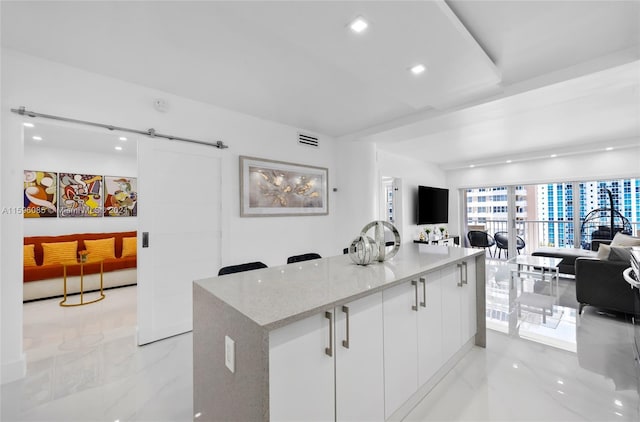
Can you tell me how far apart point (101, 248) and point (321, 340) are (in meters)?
4.76

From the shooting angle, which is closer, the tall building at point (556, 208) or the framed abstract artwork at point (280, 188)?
the framed abstract artwork at point (280, 188)

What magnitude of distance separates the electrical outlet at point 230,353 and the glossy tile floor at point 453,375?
926mm

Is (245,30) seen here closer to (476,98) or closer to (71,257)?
(476,98)

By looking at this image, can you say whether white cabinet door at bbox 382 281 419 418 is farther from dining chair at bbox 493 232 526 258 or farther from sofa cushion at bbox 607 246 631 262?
dining chair at bbox 493 232 526 258

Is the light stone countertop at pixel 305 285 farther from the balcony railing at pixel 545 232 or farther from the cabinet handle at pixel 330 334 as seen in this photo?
the balcony railing at pixel 545 232

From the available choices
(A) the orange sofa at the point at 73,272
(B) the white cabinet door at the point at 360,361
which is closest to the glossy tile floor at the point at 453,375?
(B) the white cabinet door at the point at 360,361

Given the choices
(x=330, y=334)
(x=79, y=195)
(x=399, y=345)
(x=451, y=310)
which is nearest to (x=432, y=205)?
(x=451, y=310)

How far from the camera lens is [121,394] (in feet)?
5.98

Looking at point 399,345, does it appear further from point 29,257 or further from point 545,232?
point 545,232

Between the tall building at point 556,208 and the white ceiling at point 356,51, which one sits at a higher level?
the white ceiling at point 356,51

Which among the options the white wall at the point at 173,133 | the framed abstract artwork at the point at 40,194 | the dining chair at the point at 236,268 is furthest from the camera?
the framed abstract artwork at the point at 40,194

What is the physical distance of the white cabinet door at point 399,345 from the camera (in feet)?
4.72

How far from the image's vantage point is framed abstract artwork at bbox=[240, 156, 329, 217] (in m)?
3.32

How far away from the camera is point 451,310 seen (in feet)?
6.65
